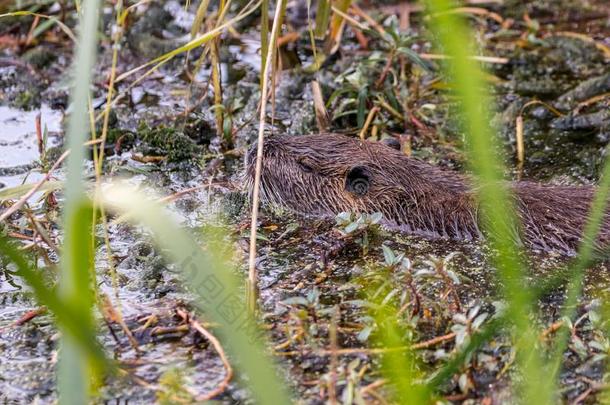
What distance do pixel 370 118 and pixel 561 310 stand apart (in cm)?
199

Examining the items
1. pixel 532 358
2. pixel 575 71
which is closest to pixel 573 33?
pixel 575 71

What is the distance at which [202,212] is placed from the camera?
14.0 ft

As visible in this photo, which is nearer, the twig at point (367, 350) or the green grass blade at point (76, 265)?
the green grass blade at point (76, 265)

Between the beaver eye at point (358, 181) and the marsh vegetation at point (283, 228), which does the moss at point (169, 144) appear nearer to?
the marsh vegetation at point (283, 228)

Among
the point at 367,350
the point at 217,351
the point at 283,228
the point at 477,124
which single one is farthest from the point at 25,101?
the point at 477,124

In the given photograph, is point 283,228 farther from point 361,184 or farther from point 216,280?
point 216,280

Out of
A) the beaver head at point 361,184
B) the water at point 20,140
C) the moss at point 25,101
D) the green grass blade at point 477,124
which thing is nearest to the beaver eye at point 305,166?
the beaver head at point 361,184

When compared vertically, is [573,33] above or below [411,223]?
Answer: above

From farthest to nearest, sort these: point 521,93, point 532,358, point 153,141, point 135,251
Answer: point 521,93, point 153,141, point 135,251, point 532,358

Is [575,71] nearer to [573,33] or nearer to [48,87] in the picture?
[573,33]

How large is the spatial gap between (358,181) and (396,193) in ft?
0.60

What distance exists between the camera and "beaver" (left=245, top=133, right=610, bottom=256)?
12.5ft

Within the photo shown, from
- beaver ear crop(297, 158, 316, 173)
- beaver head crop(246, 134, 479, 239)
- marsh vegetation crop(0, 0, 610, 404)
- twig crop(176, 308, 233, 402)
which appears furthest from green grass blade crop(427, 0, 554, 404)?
beaver ear crop(297, 158, 316, 173)

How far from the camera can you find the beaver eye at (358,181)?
4.12m
